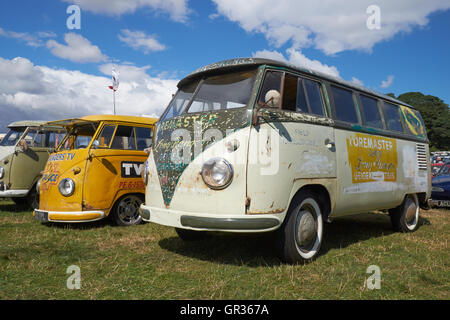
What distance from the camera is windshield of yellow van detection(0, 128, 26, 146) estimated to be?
875 centimetres

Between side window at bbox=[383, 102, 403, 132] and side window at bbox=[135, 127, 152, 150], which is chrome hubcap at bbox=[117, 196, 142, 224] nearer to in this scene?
side window at bbox=[135, 127, 152, 150]

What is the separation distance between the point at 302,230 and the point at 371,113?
8.50ft

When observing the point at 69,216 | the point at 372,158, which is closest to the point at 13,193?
the point at 69,216

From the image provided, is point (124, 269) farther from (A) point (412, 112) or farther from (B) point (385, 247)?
(A) point (412, 112)

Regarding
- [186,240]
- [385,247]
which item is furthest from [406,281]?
Answer: [186,240]

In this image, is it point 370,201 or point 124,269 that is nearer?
point 124,269

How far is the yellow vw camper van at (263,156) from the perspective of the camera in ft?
11.6

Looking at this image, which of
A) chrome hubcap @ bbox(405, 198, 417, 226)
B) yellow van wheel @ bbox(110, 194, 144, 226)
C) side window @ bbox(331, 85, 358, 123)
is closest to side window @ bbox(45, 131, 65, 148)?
yellow van wheel @ bbox(110, 194, 144, 226)

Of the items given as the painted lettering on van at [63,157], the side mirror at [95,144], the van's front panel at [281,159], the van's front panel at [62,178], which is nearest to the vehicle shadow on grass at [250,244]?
A: the van's front panel at [281,159]

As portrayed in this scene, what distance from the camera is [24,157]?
8195mm

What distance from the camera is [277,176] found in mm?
3625

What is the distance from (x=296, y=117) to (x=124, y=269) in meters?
2.49

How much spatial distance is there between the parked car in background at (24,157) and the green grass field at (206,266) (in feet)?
7.62

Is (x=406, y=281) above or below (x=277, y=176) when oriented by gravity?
below
